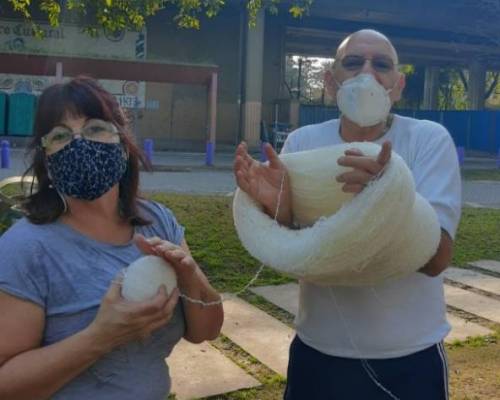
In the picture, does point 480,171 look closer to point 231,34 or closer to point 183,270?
point 231,34

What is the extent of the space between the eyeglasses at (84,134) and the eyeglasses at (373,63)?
0.72 meters

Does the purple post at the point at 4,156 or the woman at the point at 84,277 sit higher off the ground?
the woman at the point at 84,277

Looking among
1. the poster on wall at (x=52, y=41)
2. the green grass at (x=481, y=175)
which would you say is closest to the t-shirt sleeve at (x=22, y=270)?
the green grass at (x=481, y=175)

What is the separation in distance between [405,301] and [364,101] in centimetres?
58

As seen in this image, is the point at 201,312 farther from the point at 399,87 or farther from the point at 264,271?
the point at 264,271

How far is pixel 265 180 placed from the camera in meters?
1.72

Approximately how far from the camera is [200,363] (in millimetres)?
3939

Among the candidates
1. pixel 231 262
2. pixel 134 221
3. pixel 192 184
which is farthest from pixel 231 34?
pixel 134 221

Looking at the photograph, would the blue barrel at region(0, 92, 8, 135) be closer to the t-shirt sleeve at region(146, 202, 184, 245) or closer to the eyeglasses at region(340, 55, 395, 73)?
the t-shirt sleeve at region(146, 202, 184, 245)

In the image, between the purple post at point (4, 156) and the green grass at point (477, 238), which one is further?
the purple post at point (4, 156)

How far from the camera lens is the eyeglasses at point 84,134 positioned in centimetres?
171

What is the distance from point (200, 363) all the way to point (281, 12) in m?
20.9

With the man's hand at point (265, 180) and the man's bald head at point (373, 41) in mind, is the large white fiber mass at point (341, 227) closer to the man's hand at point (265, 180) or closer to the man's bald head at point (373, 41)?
the man's hand at point (265, 180)

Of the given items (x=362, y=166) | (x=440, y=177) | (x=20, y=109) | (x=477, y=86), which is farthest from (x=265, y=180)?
(x=477, y=86)
